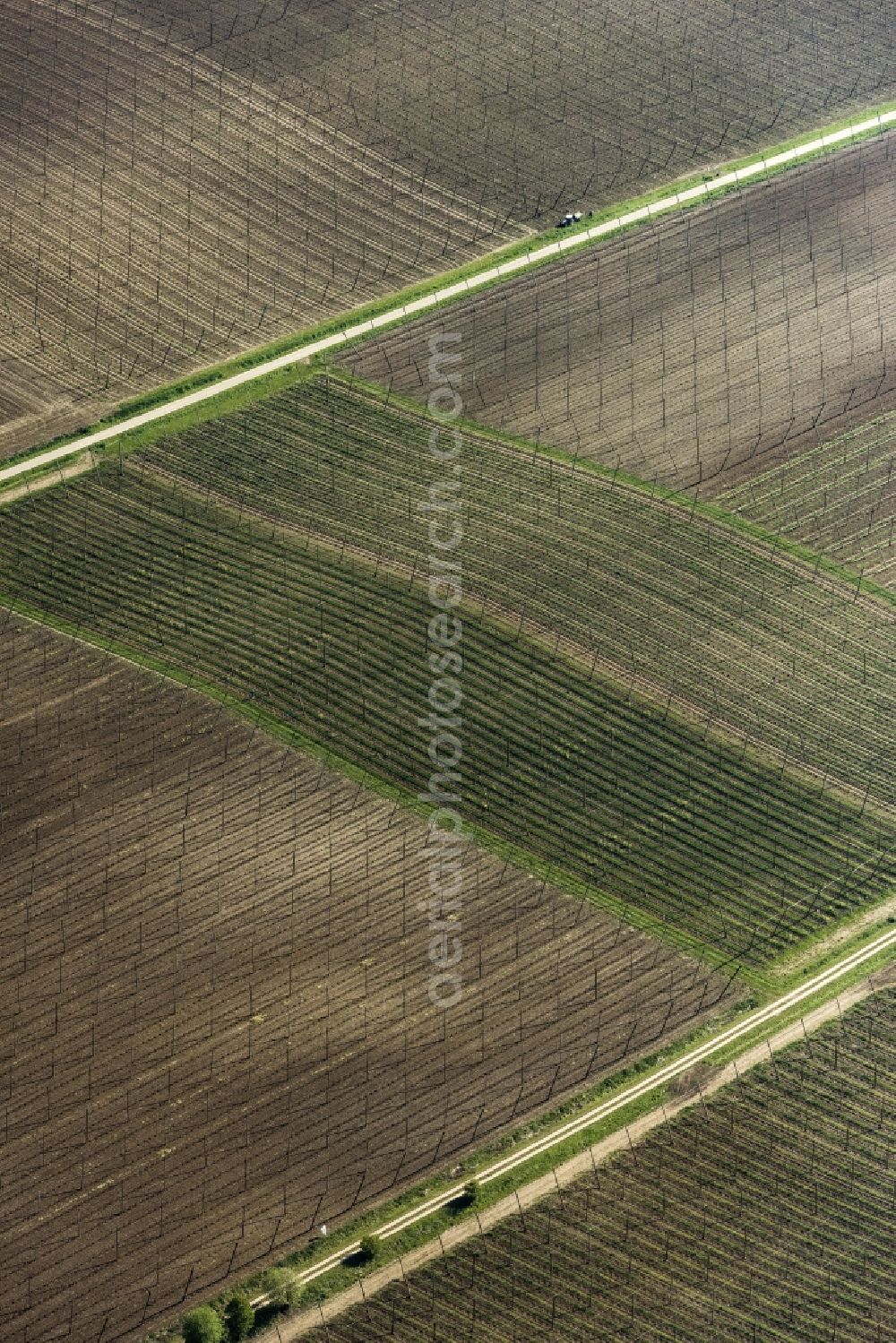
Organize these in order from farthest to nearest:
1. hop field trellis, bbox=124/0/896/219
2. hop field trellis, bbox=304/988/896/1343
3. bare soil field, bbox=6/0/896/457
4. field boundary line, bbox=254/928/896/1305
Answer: hop field trellis, bbox=124/0/896/219, bare soil field, bbox=6/0/896/457, field boundary line, bbox=254/928/896/1305, hop field trellis, bbox=304/988/896/1343

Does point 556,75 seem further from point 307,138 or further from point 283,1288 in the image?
point 283,1288

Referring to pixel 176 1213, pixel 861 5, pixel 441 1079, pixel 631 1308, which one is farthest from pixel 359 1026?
pixel 861 5

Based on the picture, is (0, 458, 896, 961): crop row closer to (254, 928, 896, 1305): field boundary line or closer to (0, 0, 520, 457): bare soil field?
(254, 928, 896, 1305): field boundary line

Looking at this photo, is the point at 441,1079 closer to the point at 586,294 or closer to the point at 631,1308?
the point at 631,1308

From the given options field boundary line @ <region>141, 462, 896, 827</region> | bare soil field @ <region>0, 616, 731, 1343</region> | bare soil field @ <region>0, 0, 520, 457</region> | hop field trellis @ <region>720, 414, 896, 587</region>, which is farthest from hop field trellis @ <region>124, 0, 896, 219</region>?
bare soil field @ <region>0, 616, 731, 1343</region>

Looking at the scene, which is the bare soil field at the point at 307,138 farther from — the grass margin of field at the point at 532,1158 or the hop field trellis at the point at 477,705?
the grass margin of field at the point at 532,1158

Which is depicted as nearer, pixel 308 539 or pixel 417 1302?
pixel 417 1302
